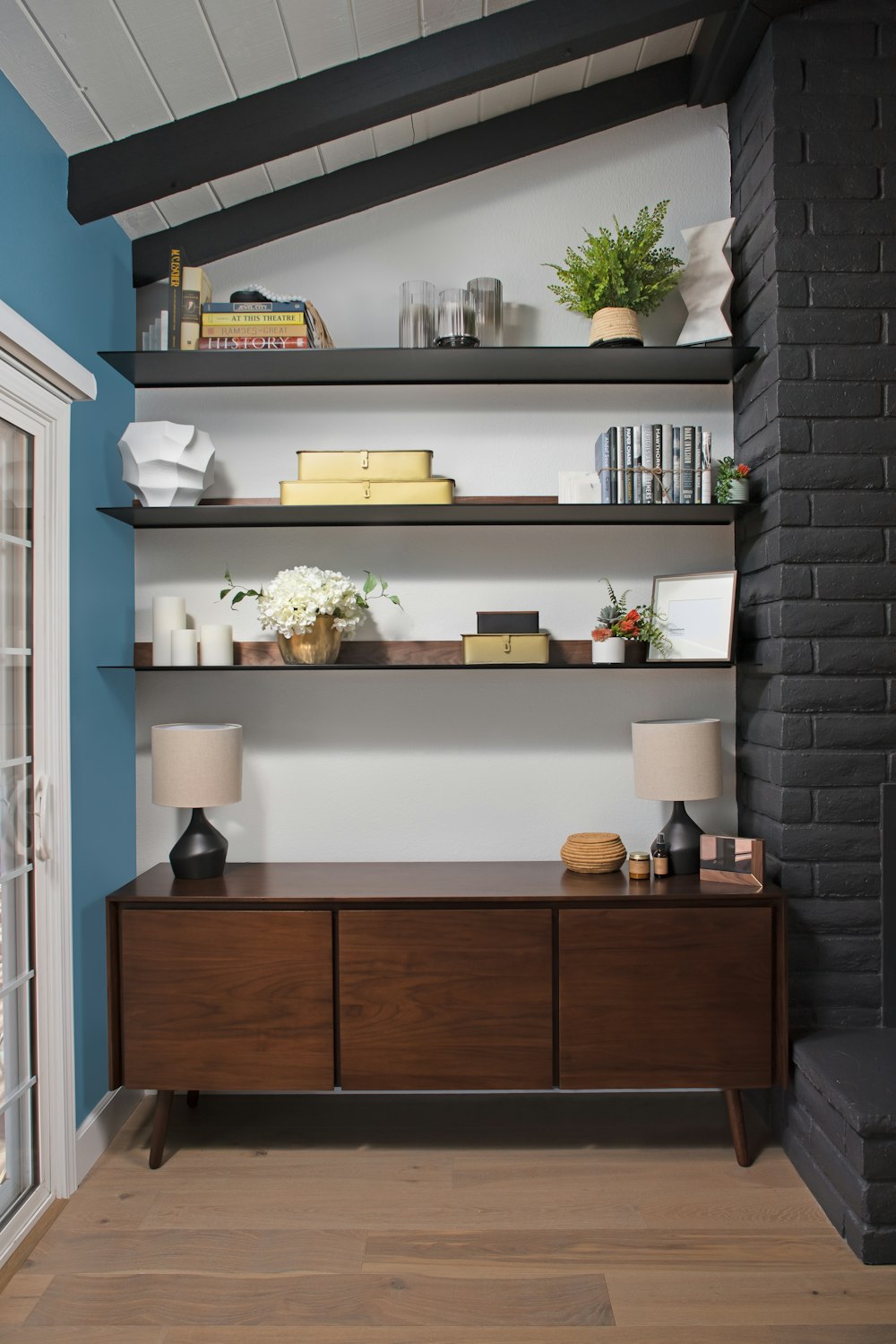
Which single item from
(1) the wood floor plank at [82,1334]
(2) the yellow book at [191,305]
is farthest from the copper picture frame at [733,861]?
(2) the yellow book at [191,305]

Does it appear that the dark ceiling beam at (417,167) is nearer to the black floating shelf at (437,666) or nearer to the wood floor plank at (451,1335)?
the black floating shelf at (437,666)

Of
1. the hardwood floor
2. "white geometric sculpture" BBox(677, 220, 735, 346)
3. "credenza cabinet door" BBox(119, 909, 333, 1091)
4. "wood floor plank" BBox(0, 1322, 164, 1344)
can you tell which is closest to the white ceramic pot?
"white geometric sculpture" BBox(677, 220, 735, 346)

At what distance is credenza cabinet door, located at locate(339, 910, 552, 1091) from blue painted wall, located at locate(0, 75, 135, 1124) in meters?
0.69

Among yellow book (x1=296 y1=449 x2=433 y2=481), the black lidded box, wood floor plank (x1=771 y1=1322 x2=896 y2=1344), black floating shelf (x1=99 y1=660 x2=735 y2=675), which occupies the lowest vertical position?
wood floor plank (x1=771 y1=1322 x2=896 y2=1344)

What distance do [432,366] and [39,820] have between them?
1570 mm

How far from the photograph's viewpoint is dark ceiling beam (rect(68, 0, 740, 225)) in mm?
2285

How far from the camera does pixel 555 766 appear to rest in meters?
2.82

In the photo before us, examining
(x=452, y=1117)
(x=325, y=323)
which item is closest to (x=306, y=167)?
(x=325, y=323)

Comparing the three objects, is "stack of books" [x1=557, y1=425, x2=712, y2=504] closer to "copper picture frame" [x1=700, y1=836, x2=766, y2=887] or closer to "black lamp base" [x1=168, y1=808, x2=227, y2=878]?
"copper picture frame" [x1=700, y1=836, x2=766, y2=887]

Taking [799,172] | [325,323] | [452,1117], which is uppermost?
[799,172]

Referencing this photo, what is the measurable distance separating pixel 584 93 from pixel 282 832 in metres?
2.33

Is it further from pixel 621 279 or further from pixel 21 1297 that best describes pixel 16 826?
pixel 621 279

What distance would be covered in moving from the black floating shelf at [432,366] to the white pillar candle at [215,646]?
28.8 inches

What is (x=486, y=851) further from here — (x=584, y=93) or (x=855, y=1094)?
(x=584, y=93)
